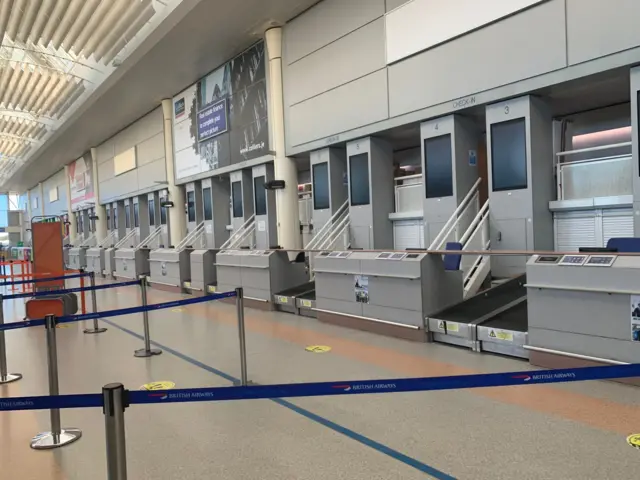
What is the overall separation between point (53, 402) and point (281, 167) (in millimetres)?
10368

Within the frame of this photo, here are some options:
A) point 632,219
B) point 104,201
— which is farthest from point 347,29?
point 104,201

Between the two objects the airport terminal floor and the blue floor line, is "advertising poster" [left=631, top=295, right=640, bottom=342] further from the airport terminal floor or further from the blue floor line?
the blue floor line

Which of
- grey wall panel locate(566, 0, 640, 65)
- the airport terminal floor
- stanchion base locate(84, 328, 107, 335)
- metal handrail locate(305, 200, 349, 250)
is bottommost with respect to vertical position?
the airport terminal floor

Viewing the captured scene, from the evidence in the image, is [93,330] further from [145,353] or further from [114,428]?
[114,428]

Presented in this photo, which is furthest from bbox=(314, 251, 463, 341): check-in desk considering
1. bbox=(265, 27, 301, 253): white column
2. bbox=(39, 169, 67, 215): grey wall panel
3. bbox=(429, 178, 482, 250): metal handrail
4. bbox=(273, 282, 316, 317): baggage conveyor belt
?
bbox=(39, 169, 67, 215): grey wall panel

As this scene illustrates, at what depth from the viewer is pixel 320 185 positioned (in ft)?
37.2

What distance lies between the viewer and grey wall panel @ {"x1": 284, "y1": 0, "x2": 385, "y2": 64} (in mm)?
9398

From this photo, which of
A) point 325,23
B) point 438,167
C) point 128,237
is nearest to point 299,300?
point 438,167

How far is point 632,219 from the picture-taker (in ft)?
21.4

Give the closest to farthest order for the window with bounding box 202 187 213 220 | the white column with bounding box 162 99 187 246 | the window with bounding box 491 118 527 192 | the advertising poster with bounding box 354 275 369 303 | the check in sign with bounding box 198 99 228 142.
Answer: the advertising poster with bounding box 354 275 369 303 → the window with bounding box 491 118 527 192 → the check in sign with bounding box 198 99 228 142 → the window with bounding box 202 187 213 220 → the white column with bounding box 162 99 187 246

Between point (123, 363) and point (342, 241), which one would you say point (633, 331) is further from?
point (342, 241)

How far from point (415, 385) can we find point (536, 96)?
6423mm

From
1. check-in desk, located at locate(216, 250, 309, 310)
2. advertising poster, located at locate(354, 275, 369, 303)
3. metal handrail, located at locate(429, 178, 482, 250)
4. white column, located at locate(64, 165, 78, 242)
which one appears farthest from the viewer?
white column, located at locate(64, 165, 78, 242)

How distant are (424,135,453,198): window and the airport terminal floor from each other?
3.49m
